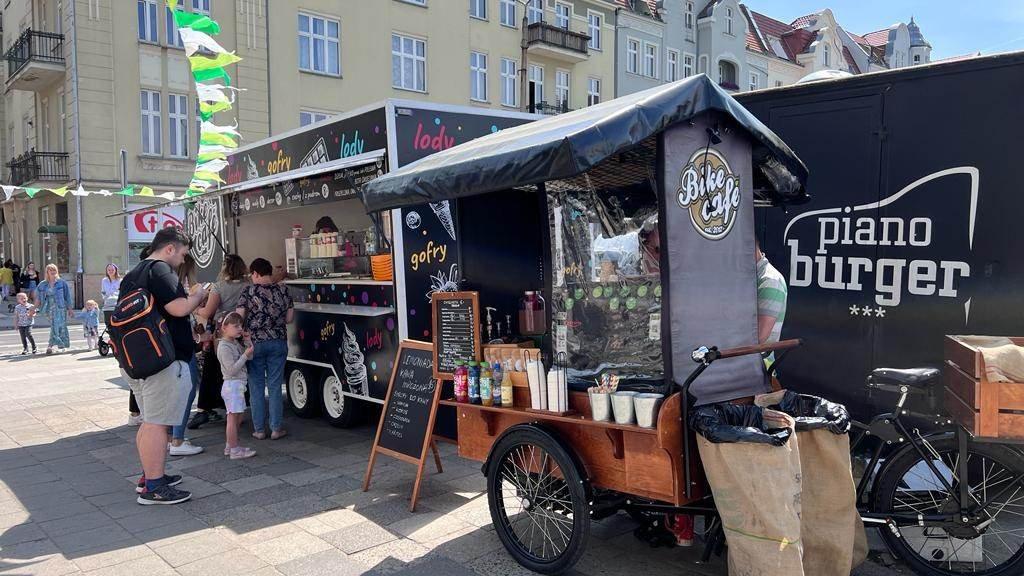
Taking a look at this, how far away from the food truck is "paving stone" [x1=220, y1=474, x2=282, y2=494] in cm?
121

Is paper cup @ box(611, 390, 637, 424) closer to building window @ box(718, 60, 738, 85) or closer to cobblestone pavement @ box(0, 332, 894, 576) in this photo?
cobblestone pavement @ box(0, 332, 894, 576)

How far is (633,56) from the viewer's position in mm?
33531

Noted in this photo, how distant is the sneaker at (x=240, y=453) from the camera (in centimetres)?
631

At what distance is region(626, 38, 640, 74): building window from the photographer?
33219 mm

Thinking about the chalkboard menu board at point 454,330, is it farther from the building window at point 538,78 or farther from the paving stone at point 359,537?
the building window at point 538,78

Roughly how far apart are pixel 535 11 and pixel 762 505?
29.0 m

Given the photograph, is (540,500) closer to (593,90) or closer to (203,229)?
(203,229)

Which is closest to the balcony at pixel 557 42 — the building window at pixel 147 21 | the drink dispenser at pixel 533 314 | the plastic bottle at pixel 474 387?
the building window at pixel 147 21

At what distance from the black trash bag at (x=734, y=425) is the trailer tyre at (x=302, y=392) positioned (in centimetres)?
519

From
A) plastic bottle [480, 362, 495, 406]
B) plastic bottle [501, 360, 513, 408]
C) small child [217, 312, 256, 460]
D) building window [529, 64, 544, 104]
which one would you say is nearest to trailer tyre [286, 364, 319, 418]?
small child [217, 312, 256, 460]

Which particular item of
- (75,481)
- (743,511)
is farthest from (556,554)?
(75,481)

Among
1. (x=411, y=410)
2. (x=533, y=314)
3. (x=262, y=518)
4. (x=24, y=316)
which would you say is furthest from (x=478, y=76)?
(x=262, y=518)

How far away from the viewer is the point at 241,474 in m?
5.89

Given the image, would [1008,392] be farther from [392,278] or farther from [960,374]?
[392,278]
